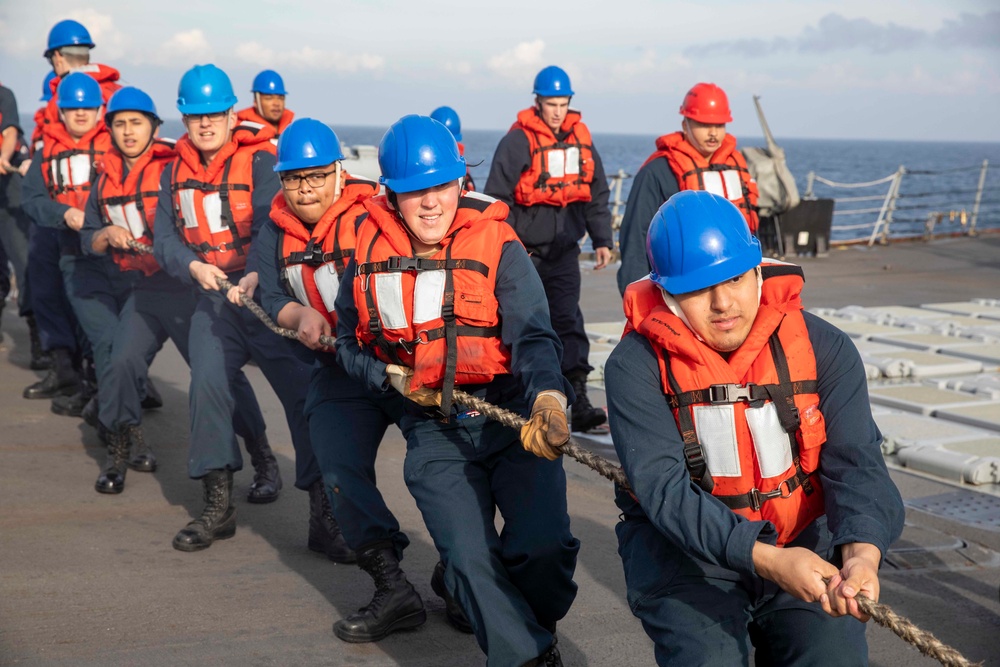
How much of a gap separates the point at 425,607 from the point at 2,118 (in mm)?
7159

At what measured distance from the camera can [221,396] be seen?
213 inches

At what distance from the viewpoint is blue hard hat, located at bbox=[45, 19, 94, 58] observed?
30.1ft

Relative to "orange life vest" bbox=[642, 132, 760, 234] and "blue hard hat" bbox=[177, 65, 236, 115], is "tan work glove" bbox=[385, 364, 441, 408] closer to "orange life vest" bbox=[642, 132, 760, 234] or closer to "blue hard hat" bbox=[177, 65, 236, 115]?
"blue hard hat" bbox=[177, 65, 236, 115]

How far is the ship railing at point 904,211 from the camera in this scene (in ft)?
61.0

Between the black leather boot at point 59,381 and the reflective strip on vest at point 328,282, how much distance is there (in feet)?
14.4

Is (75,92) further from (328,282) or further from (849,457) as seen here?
(849,457)

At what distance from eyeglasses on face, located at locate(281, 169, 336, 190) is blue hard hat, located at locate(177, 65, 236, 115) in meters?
1.24

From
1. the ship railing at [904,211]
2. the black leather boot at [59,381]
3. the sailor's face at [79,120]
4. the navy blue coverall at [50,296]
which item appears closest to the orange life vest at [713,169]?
the sailor's face at [79,120]

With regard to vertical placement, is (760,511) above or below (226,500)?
above

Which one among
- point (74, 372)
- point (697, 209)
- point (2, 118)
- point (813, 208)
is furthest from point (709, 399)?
point (813, 208)

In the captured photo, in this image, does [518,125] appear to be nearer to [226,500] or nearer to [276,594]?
[226,500]

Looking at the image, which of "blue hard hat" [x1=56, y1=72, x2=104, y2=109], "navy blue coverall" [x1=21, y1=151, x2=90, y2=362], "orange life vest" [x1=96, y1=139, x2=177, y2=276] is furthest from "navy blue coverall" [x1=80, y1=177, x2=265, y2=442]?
"navy blue coverall" [x1=21, y1=151, x2=90, y2=362]

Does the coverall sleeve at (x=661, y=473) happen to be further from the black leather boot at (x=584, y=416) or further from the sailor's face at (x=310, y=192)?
the black leather boot at (x=584, y=416)

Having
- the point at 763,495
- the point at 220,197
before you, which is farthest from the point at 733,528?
the point at 220,197
